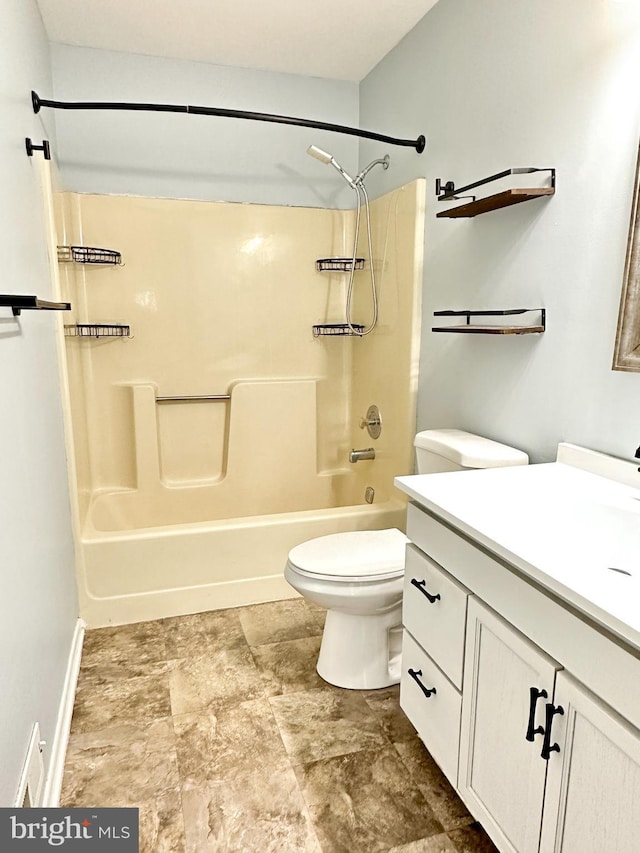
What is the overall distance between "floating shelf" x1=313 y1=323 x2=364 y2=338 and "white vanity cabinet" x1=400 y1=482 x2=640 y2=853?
1.65m

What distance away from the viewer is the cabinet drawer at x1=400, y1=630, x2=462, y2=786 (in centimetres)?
137

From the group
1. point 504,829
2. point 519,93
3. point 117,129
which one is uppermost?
point 117,129

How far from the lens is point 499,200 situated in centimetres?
175

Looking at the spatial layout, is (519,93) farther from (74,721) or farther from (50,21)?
(74,721)

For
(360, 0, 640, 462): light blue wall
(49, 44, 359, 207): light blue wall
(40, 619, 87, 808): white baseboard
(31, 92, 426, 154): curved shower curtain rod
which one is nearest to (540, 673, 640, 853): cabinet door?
(360, 0, 640, 462): light blue wall

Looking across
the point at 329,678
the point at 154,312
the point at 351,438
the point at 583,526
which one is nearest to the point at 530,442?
the point at 583,526

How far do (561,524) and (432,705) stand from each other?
575 millimetres

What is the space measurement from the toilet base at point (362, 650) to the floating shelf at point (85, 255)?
6.15ft

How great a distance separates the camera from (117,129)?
8.92 feet

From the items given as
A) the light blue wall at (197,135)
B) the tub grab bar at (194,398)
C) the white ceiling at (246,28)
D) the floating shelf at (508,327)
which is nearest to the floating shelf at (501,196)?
the floating shelf at (508,327)

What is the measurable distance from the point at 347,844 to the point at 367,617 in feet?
2.18

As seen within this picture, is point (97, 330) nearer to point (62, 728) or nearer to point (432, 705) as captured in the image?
point (62, 728)

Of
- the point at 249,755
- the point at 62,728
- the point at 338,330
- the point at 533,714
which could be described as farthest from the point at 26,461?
the point at 338,330

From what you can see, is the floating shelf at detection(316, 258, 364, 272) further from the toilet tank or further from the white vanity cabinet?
the white vanity cabinet
